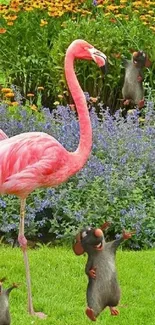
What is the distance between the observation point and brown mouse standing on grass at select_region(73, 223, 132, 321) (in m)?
3.77

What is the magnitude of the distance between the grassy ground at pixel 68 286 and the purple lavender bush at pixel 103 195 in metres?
0.36

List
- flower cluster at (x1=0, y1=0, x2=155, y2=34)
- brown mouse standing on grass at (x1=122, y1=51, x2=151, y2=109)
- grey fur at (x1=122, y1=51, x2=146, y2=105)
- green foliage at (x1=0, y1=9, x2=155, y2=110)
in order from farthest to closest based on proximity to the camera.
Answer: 1. flower cluster at (x1=0, y1=0, x2=155, y2=34)
2. green foliage at (x1=0, y1=9, x2=155, y2=110)
3. grey fur at (x1=122, y1=51, x2=146, y2=105)
4. brown mouse standing on grass at (x1=122, y1=51, x2=151, y2=109)

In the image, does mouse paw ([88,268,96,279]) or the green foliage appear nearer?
mouse paw ([88,268,96,279])

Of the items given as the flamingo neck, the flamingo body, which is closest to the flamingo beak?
the flamingo neck

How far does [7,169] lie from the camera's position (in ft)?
16.2

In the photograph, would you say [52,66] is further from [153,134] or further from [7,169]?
[7,169]

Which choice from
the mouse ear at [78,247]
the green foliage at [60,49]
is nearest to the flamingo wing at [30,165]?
the mouse ear at [78,247]

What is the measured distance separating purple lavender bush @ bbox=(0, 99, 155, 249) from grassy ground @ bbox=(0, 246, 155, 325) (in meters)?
0.36

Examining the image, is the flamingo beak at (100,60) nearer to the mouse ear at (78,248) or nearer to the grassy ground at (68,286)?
the mouse ear at (78,248)

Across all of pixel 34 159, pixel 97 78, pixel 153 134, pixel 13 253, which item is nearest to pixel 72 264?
pixel 13 253

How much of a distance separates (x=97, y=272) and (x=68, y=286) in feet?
7.01

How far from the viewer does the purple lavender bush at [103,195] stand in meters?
7.02

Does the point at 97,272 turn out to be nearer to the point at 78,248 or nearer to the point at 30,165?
the point at 78,248

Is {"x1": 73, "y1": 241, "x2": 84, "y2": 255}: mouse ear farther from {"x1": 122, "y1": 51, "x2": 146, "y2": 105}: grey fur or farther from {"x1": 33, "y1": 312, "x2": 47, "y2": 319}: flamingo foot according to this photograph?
{"x1": 122, "y1": 51, "x2": 146, "y2": 105}: grey fur
